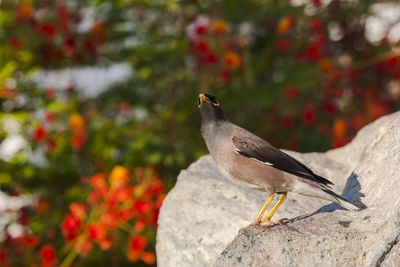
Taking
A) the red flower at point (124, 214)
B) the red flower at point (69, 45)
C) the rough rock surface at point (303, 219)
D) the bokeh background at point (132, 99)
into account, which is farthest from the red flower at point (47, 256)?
the red flower at point (69, 45)

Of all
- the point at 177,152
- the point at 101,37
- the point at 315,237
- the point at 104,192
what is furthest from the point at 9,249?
the point at 315,237

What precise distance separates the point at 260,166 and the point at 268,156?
0.31ft

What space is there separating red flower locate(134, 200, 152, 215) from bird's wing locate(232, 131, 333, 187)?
1.85m

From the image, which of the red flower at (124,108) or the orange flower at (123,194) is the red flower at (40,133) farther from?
the orange flower at (123,194)

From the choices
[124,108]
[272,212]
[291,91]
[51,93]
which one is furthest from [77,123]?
[272,212]

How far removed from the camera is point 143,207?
207 inches

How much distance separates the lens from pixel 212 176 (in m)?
4.65

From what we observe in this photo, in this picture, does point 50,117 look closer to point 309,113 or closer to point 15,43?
point 15,43

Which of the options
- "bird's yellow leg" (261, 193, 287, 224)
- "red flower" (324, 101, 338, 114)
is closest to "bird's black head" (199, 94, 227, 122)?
"bird's yellow leg" (261, 193, 287, 224)

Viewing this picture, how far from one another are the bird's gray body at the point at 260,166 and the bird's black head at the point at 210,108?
0.13 metres

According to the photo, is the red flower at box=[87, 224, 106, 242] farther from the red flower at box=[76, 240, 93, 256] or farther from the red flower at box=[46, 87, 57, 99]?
the red flower at box=[46, 87, 57, 99]

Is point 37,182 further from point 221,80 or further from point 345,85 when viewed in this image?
point 345,85

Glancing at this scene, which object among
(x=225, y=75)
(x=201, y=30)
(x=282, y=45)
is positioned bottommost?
(x=225, y=75)

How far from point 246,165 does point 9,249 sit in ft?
13.6
